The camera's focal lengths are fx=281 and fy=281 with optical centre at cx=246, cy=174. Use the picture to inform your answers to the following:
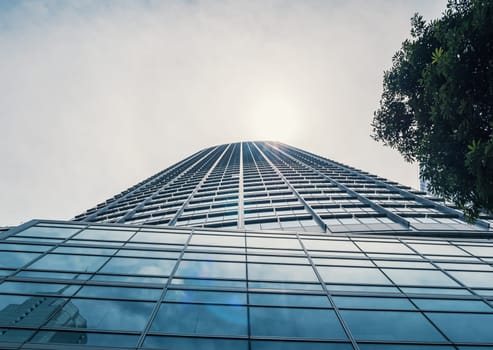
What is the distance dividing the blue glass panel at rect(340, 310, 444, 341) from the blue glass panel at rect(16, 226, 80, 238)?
13.4 metres

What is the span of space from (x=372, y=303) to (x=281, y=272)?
11.6 ft

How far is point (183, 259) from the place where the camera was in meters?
12.5

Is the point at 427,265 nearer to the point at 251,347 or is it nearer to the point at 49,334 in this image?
the point at 251,347

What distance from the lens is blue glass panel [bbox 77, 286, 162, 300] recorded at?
923 centimetres

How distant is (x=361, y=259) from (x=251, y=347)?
8.40 meters

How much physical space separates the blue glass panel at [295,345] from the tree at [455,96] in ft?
23.9

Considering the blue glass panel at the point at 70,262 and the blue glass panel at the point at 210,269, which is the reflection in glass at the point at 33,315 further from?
the blue glass panel at the point at 210,269

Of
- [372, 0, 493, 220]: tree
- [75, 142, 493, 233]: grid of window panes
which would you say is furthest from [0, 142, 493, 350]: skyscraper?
[75, 142, 493, 233]: grid of window panes

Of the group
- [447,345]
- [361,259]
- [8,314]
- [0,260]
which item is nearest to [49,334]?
[8,314]

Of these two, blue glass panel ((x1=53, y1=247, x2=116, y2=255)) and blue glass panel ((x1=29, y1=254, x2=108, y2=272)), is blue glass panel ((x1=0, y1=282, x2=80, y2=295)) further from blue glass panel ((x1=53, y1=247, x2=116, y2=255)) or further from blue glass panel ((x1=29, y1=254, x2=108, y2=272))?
blue glass panel ((x1=53, y1=247, x2=116, y2=255))

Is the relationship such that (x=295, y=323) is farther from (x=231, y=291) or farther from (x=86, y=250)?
(x=86, y=250)

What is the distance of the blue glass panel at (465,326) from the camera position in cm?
828

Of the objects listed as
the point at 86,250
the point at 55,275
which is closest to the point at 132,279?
the point at 55,275

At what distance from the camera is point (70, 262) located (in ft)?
37.6
